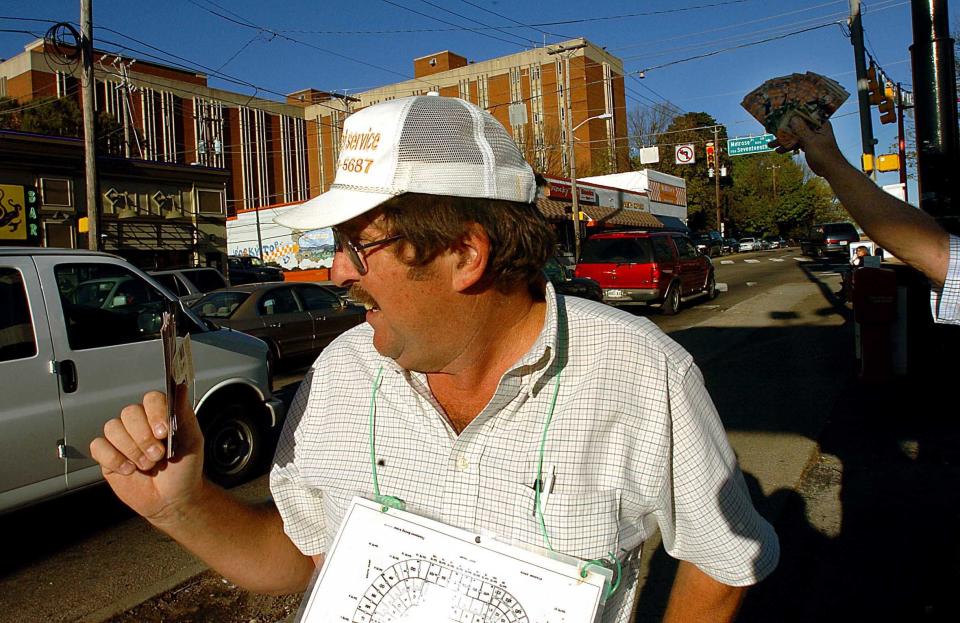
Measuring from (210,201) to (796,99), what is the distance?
34.2 metres

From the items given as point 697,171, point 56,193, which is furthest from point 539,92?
point 56,193

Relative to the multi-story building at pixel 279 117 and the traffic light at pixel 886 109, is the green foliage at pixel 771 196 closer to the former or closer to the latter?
the multi-story building at pixel 279 117

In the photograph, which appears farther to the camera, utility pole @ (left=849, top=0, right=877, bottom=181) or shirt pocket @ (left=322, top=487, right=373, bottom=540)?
utility pole @ (left=849, top=0, right=877, bottom=181)

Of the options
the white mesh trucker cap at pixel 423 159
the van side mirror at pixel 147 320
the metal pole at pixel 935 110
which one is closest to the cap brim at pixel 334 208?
the white mesh trucker cap at pixel 423 159

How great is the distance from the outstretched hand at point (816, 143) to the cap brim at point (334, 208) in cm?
124

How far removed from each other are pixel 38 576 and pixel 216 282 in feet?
43.7

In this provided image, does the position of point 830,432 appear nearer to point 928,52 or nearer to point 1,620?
point 928,52

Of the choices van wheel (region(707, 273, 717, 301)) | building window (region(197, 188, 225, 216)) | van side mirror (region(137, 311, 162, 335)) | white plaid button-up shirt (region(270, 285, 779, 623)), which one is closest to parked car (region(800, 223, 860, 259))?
van wheel (region(707, 273, 717, 301))

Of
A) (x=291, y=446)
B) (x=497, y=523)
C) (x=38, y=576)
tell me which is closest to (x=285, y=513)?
(x=291, y=446)

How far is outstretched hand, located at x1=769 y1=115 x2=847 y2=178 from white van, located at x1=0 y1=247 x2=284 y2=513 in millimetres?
3361

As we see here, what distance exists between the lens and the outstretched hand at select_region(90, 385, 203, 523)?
1432mm

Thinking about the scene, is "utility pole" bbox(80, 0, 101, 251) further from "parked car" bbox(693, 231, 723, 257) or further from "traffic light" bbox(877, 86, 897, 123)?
"parked car" bbox(693, 231, 723, 257)

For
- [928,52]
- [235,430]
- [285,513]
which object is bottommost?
[235,430]

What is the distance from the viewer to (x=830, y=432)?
21.2ft
